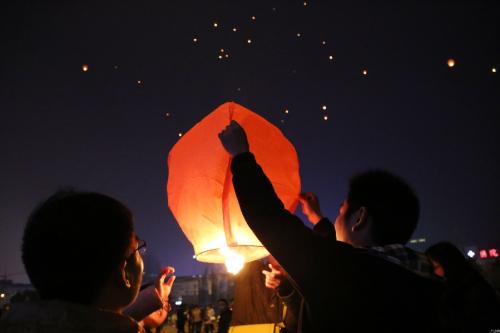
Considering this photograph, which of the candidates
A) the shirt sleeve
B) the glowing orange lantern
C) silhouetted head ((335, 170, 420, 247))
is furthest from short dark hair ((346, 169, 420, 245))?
the glowing orange lantern

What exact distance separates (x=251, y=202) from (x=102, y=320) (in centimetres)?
73

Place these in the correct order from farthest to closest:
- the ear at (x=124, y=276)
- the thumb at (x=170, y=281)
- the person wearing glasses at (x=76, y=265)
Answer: the thumb at (x=170, y=281)
the ear at (x=124, y=276)
the person wearing glasses at (x=76, y=265)

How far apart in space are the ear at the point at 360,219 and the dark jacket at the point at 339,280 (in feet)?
1.09

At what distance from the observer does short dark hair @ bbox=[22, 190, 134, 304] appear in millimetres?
1362

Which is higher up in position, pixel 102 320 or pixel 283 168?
pixel 283 168

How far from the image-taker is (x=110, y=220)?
1440 mm

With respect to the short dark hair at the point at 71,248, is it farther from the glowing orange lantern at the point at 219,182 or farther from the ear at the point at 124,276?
the glowing orange lantern at the point at 219,182

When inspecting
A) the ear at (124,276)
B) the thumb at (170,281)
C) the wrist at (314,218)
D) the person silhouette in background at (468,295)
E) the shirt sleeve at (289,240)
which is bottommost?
the person silhouette in background at (468,295)

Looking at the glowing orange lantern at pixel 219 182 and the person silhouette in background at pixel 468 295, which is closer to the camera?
the glowing orange lantern at pixel 219 182

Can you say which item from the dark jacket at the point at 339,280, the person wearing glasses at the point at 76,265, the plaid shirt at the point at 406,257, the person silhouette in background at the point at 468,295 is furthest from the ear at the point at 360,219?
the person silhouette in background at the point at 468,295

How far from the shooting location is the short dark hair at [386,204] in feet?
6.31

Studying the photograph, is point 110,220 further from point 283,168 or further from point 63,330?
point 283,168

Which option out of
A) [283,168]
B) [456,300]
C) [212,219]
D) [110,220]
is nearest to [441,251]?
[456,300]

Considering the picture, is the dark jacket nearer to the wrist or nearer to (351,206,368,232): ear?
(351,206,368,232): ear
